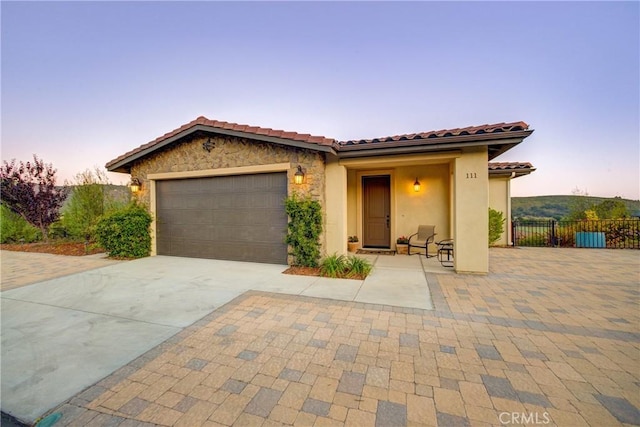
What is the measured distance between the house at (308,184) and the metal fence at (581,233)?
9.62 ft

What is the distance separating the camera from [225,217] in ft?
23.4

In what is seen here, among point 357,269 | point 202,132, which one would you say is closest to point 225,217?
point 202,132

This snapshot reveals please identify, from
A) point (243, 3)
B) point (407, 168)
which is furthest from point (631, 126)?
point (243, 3)

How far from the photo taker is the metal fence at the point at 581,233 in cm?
920

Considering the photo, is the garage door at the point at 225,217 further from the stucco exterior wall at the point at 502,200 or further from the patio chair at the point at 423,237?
the stucco exterior wall at the point at 502,200

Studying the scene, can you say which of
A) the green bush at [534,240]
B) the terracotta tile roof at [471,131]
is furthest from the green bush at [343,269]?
the green bush at [534,240]

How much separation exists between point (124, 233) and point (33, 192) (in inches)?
246

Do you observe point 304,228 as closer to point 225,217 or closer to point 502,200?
point 225,217

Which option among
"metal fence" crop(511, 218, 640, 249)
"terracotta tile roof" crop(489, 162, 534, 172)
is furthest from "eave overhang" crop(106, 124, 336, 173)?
"metal fence" crop(511, 218, 640, 249)

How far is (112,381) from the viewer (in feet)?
7.14

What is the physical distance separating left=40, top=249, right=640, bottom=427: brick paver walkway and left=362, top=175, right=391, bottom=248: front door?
4.84 meters

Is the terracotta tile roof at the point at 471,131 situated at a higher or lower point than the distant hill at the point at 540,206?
higher

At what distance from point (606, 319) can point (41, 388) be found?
6469mm

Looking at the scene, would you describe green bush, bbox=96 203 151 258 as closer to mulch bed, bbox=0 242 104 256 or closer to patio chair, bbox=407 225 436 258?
mulch bed, bbox=0 242 104 256
